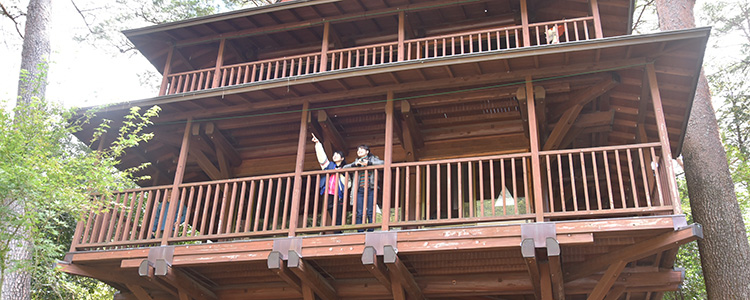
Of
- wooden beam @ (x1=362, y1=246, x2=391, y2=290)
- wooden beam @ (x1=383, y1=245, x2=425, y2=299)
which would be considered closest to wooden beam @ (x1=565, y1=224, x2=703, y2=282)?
wooden beam @ (x1=383, y1=245, x2=425, y2=299)

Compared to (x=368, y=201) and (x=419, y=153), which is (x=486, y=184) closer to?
(x=419, y=153)

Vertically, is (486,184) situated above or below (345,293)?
above

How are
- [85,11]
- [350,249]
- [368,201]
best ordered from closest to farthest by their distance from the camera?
[350,249] < [368,201] < [85,11]

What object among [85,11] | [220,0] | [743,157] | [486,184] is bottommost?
[486,184]

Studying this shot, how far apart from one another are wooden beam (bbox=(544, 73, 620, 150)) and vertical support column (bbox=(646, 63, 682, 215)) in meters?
0.62

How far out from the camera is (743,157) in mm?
14281

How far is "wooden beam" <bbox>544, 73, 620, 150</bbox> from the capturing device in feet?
28.7

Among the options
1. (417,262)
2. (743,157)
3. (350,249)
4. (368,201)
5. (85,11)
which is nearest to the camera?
(350,249)

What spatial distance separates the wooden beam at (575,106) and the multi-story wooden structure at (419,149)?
32 millimetres

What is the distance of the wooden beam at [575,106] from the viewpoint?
8.74 metres

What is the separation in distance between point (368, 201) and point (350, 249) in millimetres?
1349

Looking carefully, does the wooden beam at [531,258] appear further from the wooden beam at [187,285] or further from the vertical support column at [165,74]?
the vertical support column at [165,74]

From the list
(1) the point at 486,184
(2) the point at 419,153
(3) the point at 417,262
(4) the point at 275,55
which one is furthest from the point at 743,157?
(4) the point at 275,55

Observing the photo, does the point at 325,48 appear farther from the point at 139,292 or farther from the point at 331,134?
the point at 139,292
